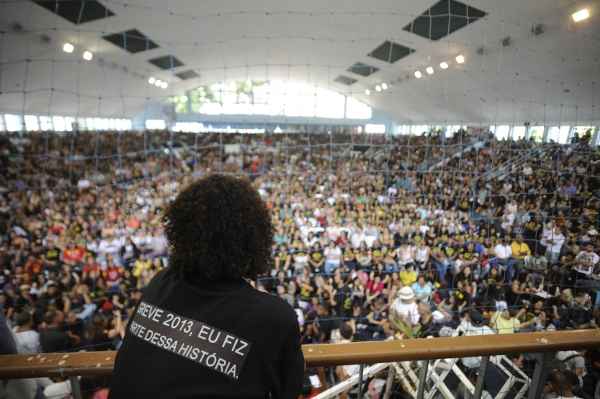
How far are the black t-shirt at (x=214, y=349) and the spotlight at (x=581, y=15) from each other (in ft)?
17.5

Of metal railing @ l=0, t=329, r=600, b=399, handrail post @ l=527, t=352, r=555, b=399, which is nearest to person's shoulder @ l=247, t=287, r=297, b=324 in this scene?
metal railing @ l=0, t=329, r=600, b=399

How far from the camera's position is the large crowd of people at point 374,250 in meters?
2.52

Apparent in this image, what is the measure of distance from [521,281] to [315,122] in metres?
14.0

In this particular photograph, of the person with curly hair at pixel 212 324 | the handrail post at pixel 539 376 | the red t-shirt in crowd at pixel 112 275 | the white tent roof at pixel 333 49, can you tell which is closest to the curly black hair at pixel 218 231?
the person with curly hair at pixel 212 324

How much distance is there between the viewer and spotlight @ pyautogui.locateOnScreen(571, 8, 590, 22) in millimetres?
3901

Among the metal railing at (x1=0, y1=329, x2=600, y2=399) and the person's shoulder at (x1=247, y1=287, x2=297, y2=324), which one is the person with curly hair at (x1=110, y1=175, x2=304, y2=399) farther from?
the metal railing at (x1=0, y1=329, x2=600, y2=399)

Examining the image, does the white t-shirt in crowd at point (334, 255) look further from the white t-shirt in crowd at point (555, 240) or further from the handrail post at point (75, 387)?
the handrail post at point (75, 387)

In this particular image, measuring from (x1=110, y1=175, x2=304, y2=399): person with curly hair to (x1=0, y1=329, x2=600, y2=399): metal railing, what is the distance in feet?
0.33

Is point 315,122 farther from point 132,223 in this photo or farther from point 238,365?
point 238,365

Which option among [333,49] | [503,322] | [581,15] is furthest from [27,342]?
[333,49]

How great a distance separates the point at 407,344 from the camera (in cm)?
59

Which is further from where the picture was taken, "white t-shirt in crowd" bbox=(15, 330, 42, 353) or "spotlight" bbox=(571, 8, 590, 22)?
"spotlight" bbox=(571, 8, 590, 22)

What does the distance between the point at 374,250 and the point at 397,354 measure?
323 centimetres

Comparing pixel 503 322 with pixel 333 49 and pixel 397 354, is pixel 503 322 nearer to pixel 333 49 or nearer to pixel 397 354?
pixel 397 354
